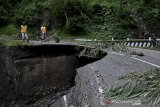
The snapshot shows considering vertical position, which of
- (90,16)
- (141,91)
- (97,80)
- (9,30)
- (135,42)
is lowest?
(9,30)

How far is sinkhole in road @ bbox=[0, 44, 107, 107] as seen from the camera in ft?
87.9

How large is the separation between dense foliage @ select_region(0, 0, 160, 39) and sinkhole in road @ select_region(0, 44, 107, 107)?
6.70 metres

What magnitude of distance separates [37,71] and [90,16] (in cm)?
1214

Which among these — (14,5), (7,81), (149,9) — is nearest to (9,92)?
(7,81)

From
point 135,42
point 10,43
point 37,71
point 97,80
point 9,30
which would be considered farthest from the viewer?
point 9,30

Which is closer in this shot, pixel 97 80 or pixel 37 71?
pixel 97 80

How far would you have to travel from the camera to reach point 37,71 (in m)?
28.2

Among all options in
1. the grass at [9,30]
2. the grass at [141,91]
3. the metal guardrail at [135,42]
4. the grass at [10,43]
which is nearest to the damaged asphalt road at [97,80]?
the grass at [141,91]

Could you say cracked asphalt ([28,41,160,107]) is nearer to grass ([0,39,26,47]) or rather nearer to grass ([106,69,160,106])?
grass ([106,69,160,106])

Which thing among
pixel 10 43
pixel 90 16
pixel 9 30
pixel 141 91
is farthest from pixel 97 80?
pixel 9 30

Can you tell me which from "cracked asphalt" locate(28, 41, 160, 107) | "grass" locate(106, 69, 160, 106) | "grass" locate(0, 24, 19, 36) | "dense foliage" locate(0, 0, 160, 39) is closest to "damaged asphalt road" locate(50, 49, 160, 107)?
"cracked asphalt" locate(28, 41, 160, 107)

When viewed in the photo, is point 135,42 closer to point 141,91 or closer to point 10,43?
point 10,43

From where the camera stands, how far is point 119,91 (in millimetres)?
10969

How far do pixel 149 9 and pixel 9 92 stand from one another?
15.7m
